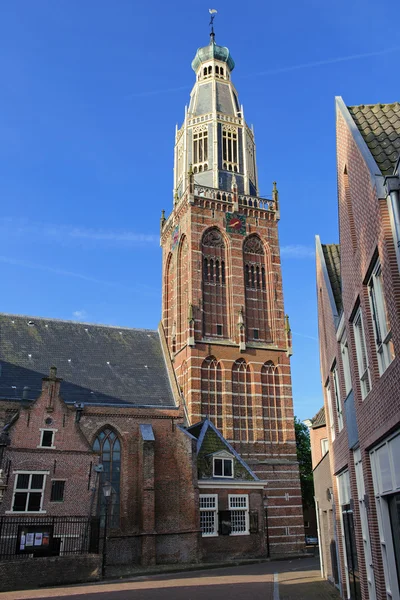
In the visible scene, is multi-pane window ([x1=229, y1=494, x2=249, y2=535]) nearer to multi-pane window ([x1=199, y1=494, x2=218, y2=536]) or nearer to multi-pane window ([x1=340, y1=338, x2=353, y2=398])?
multi-pane window ([x1=199, y1=494, x2=218, y2=536])

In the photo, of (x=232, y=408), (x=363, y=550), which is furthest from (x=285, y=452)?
(x=363, y=550)

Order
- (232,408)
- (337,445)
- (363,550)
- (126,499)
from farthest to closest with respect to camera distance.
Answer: (232,408) → (126,499) → (337,445) → (363,550)

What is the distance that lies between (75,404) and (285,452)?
20.0 m

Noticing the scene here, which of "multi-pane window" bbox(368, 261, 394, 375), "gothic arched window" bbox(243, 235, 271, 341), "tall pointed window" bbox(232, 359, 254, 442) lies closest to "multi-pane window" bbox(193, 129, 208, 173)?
"gothic arched window" bbox(243, 235, 271, 341)

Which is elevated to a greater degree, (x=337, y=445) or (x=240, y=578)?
(x=337, y=445)

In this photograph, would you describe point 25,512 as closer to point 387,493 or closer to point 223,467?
point 223,467

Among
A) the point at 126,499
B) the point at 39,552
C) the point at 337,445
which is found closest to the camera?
the point at 337,445

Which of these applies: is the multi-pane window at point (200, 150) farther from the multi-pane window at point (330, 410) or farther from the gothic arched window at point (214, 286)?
the multi-pane window at point (330, 410)

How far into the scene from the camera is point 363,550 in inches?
456

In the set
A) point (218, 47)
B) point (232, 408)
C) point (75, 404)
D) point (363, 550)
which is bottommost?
point (363, 550)

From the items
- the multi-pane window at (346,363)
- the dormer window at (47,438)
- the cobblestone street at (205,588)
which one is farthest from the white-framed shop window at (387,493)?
the dormer window at (47,438)

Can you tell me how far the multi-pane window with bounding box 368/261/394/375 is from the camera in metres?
8.32

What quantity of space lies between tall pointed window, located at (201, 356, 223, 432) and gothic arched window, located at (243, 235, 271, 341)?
446cm

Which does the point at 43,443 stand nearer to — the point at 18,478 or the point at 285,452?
the point at 18,478
